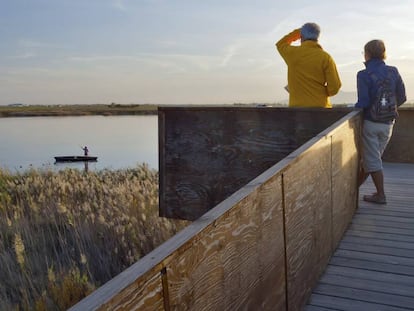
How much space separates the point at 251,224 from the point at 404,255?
7.91ft

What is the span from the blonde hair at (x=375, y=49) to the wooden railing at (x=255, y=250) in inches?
44.8

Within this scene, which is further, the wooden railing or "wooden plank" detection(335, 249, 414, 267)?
"wooden plank" detection(335, 249, 414, 267)

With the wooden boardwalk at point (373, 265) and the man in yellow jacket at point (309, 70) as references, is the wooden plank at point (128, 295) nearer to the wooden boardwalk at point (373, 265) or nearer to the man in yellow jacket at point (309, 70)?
the wooden boardwalk at point (373, 265)

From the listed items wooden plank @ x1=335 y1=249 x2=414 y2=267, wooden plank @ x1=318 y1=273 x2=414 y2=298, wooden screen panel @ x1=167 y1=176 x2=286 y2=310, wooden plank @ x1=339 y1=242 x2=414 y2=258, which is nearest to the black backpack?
wooden plank @ x1=339 y1=242 x2=414 y2=258

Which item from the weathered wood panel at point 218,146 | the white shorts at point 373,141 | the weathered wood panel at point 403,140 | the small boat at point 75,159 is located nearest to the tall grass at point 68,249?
the weathered wood panel at point 218,146

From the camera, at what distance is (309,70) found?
5.02 meters

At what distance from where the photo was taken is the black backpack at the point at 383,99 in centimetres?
470

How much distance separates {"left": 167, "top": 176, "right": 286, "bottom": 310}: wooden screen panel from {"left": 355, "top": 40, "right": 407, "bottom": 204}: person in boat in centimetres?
273

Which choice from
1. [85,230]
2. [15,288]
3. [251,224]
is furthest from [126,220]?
[251,224]

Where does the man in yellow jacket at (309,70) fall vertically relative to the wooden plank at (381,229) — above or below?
above

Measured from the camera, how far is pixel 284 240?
263 cm

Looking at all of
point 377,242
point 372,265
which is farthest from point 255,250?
point 377,242

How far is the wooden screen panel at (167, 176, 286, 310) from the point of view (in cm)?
165

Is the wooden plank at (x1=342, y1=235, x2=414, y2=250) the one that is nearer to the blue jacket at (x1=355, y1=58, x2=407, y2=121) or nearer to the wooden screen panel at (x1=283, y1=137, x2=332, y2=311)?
the wooden screen panel at (x1=283, y1=137, x2=332, y2=311)
